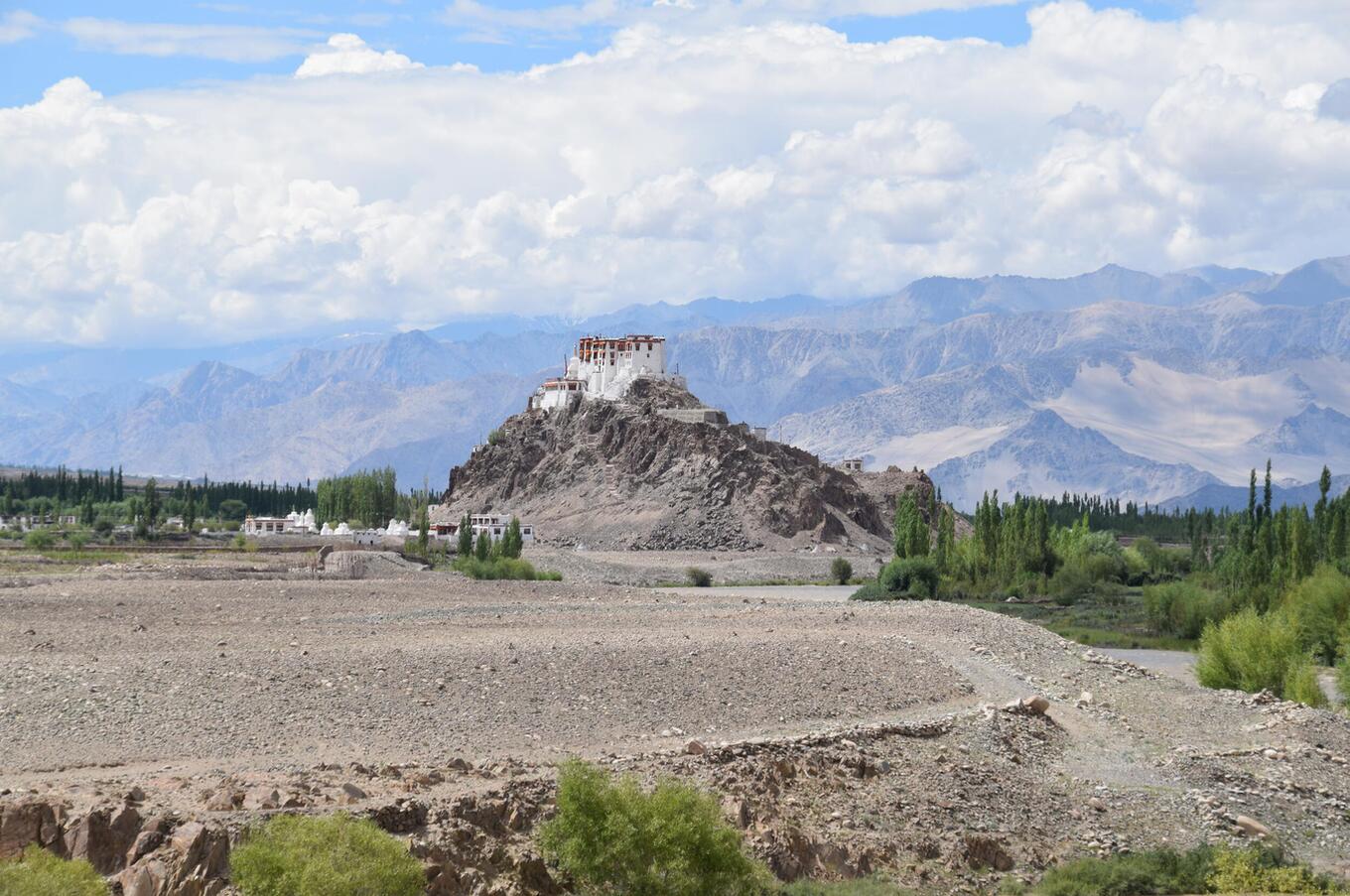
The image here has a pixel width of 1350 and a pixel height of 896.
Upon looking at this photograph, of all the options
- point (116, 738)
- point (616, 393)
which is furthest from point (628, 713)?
point (616, 393)

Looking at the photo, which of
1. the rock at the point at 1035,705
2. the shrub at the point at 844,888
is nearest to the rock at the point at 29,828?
the shrub at the point at 844,888

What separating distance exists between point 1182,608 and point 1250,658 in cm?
2645

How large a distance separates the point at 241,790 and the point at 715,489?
117706 mm

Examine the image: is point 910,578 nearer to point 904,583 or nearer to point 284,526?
point 904,583

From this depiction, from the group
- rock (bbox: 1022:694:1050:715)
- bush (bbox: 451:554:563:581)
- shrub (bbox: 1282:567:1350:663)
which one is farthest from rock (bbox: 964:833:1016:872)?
bush (bbox: 451:554:563:581)

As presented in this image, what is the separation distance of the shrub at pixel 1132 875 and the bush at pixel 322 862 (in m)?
11.8

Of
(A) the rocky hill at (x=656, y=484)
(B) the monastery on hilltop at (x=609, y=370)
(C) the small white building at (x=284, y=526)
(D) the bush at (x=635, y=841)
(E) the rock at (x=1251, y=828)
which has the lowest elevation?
(E) the rock at (x=1251, y=828)

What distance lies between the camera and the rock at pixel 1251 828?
31.7 metres

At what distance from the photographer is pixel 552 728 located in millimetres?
31734

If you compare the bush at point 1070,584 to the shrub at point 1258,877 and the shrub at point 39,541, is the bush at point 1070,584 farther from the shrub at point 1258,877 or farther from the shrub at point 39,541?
the shrub at point 1258,877

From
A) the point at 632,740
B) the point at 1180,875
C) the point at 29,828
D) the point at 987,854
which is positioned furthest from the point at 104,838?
the point at 1180,875

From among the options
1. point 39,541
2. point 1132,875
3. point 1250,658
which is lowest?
point 1132,875

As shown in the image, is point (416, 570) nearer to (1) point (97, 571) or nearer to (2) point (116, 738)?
(1) point (97, 571)

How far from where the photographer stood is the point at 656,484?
144 m
